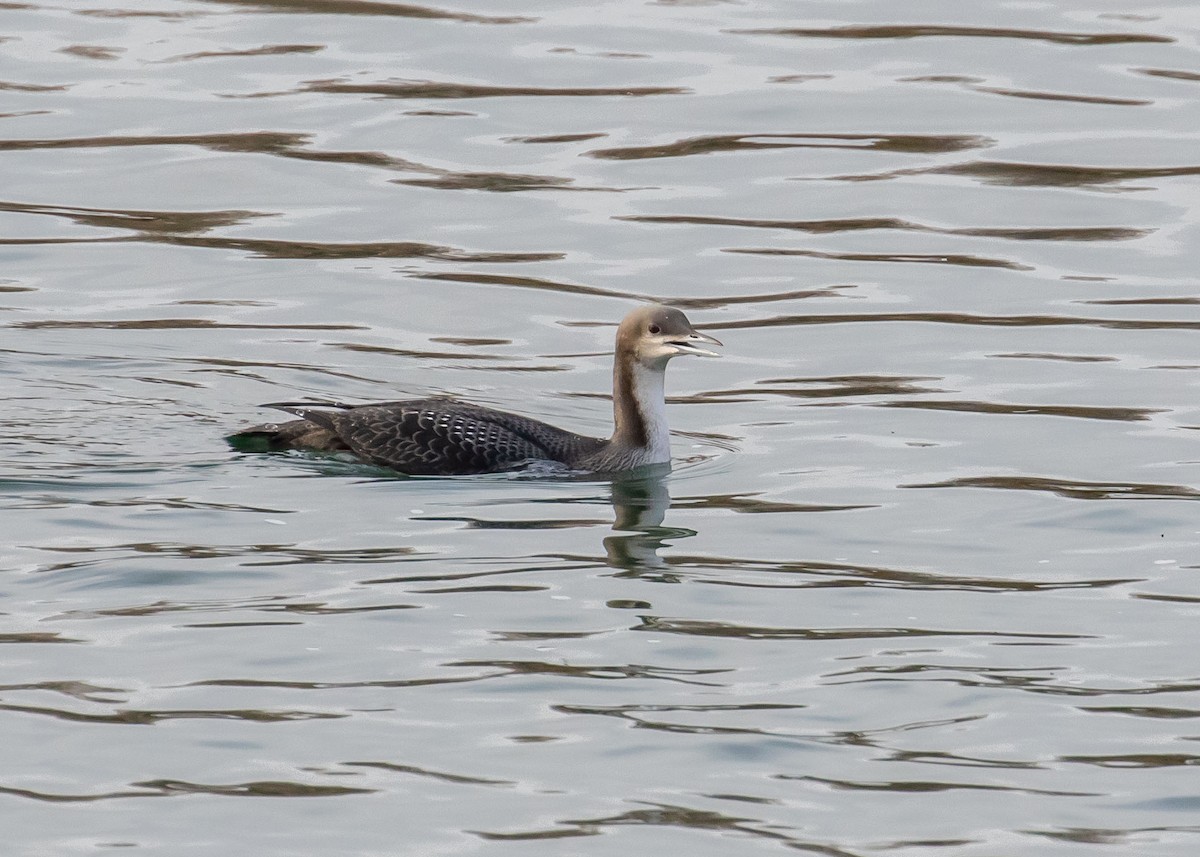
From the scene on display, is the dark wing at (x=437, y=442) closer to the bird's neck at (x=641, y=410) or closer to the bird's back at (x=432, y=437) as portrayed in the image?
the bird's back at (x=432, y=437)

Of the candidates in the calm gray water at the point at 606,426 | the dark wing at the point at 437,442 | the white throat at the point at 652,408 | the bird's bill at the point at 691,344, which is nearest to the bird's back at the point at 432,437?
the dark wing at the point at 437,442

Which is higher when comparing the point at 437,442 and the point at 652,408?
the point at 652,408

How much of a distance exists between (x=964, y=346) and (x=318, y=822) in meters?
8.08

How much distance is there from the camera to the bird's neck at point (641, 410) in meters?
11.9

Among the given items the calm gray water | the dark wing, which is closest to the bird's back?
the dark wing

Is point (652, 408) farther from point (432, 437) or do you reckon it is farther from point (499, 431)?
point (432, 437)

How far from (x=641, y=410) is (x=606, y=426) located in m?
1.24

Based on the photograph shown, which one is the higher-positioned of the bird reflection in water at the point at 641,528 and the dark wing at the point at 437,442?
the dark wing at the point at 437,442

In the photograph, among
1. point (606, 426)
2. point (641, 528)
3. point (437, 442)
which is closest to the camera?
point (641, 528)

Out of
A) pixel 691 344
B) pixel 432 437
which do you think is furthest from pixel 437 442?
pixel 691 344

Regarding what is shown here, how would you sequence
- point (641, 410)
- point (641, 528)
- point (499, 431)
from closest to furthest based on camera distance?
point (641, 528) < point (499, 431) < point (641, 410)

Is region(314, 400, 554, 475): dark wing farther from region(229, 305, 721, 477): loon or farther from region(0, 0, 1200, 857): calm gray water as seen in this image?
region(0, 0, 1200, 857): calm gray water

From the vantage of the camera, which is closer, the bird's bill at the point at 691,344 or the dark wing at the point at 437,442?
the dark wing at the point at 437,442

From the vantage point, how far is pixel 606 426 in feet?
43.2
